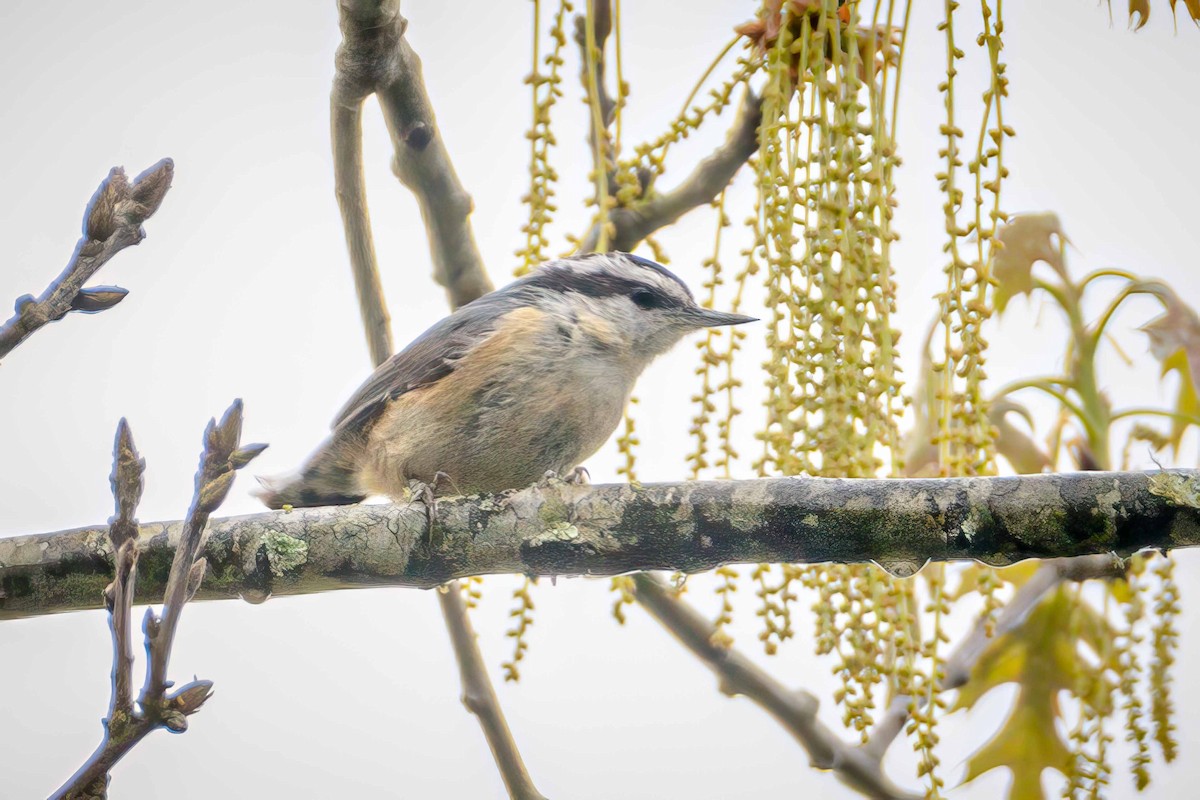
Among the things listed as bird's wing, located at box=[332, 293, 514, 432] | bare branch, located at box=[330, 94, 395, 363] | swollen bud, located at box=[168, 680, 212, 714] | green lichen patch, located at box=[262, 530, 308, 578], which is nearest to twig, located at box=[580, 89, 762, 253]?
bird's wing, located at box=[332, 293, 514, 432]

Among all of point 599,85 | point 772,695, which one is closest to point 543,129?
point 599,85

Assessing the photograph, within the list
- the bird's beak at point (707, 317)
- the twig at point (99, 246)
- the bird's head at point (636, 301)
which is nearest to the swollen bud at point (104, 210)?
the twig at point (99, 246)

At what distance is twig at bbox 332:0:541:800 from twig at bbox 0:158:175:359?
2.13 feet

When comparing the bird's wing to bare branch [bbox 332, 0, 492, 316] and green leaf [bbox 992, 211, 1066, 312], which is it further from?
green leaf [bbox 992, 211, 1066, 312]

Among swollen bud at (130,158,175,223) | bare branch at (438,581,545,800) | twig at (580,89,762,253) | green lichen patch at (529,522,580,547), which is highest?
twig at (580,89,762,253)

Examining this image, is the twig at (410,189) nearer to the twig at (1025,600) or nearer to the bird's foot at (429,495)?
the bird's foot at (429,495)

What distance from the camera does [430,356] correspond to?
1.44 m

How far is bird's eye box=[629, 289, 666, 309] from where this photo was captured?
1.47 meters

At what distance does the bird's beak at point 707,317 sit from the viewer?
1246 mm

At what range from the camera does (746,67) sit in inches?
46.9

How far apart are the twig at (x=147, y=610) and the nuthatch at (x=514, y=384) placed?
2.63ft

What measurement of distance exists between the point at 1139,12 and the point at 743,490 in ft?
1.83

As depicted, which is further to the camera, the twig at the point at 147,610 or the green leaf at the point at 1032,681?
the green leaf at the point at 1032,681

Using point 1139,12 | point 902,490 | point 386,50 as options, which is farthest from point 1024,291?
point 386,50
